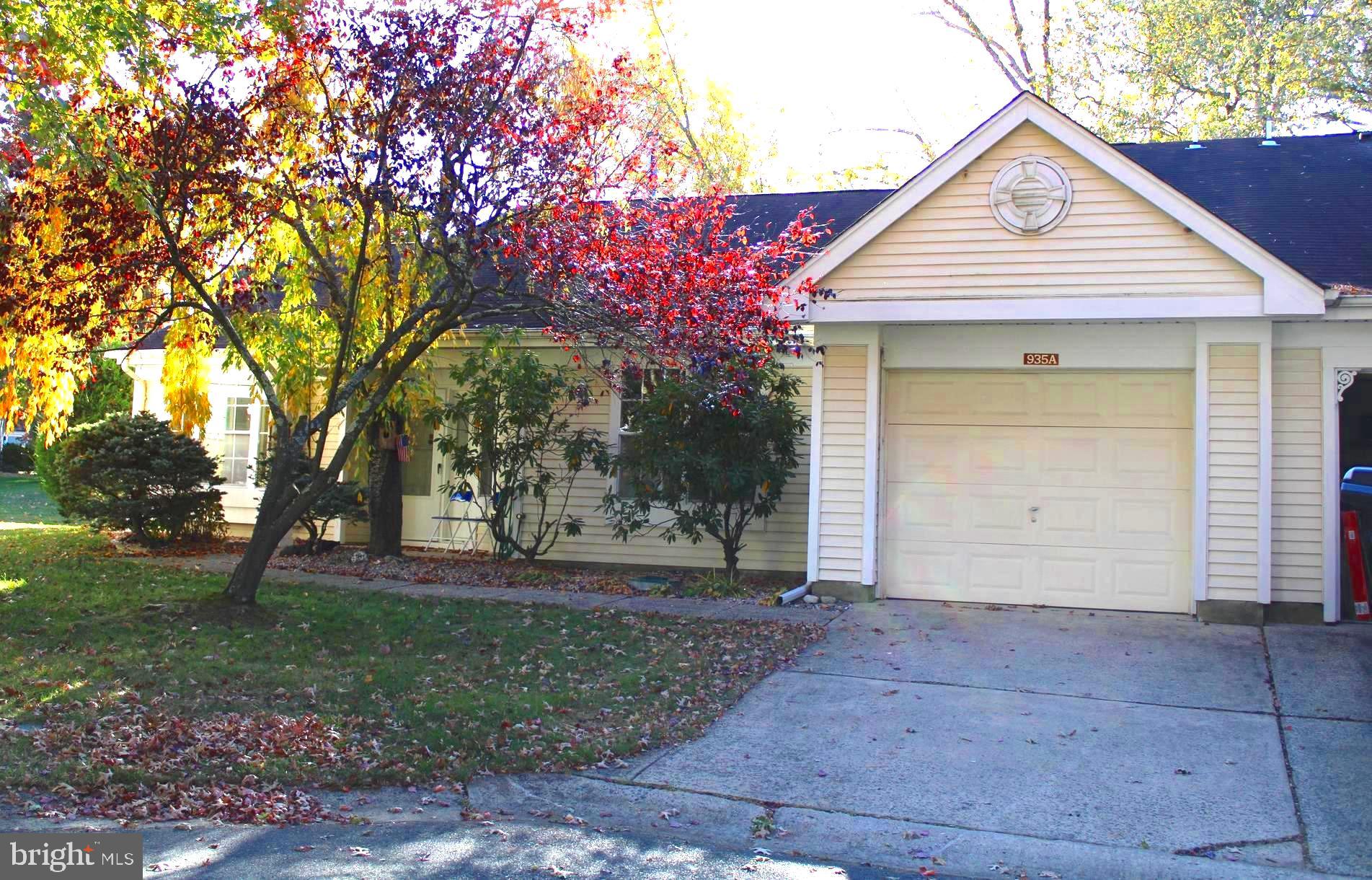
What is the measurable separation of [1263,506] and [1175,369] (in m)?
1.41

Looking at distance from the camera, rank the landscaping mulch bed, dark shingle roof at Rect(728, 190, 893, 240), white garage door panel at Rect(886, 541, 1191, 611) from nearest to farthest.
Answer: white garage door panel at Rect(886, 541, 1191, 611), the landscaping mulch bed, dark shingle roof at Rect(728, 190, 893, 240)

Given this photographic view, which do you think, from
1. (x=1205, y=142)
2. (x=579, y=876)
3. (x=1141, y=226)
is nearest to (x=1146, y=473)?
(x=1141, y=226)

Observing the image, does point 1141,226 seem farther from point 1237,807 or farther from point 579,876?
point 579,876

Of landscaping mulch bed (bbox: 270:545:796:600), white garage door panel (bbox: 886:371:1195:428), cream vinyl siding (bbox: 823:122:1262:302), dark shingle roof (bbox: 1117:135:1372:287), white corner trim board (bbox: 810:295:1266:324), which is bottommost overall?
landscaping mulch bed (bbox: 270:545:796:600)

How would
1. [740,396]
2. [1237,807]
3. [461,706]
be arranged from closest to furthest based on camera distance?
[1237,807], [461,706], [740,396]

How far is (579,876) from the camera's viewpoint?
4.63 meters

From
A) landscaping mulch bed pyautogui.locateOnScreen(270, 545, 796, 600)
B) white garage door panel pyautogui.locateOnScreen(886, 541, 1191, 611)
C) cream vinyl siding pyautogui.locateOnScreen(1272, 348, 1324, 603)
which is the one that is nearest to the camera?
cream vinyl siding pyautogui.locateOnScreen(1272, 348, 1324, 603)

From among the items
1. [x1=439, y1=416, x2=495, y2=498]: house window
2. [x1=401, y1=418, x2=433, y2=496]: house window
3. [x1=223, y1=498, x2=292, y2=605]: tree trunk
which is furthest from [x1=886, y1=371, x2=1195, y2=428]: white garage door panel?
[x1=401, y1=418, x2=433, y2=496]: house window

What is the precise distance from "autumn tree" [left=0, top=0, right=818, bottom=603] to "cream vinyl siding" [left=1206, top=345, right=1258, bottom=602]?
3.93m

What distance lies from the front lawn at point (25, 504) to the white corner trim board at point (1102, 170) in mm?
13701

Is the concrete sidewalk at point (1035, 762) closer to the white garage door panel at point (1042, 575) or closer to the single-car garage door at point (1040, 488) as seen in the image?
the white garage door panel at point (1042, 575)

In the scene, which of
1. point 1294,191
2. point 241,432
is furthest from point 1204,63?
point 241,432

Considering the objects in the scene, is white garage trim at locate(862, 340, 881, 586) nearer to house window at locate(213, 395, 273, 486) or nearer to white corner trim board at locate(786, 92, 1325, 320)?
white corner trim board at locate(786, 92, 1325, 320)

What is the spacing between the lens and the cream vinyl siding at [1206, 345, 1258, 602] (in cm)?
970
